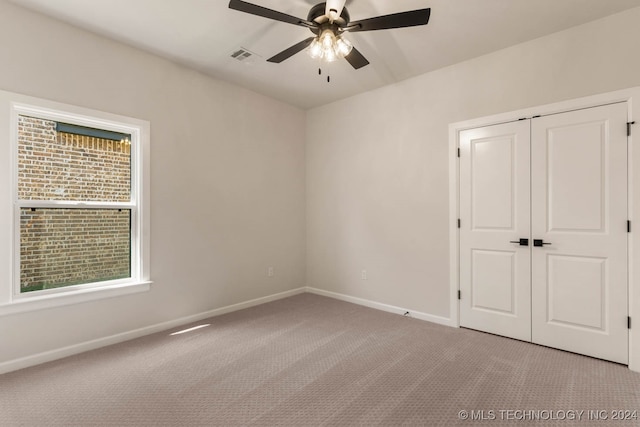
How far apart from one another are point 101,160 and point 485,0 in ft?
11.9

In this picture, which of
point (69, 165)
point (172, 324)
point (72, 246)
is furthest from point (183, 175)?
point (172, 324)

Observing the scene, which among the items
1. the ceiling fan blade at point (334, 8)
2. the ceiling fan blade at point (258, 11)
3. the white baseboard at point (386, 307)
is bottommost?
the white baseboard at point (386, 307)

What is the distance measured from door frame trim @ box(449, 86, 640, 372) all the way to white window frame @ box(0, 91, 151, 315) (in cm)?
326

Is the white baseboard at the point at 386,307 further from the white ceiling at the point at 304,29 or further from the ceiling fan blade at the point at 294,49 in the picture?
the ceiling fan blade at the point at 294,49

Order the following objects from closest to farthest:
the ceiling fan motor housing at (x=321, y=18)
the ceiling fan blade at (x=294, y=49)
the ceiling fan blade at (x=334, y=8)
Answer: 1. the ceiling fan blade at (x=334, y=8)
2. the ceiling fan motor housing at (x=321, y=18)
3. the ceiling fan blade at (x=294, y=49)

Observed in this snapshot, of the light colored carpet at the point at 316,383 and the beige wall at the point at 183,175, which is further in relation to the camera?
the beige wall at the point at 183,175

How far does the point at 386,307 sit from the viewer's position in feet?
12.9

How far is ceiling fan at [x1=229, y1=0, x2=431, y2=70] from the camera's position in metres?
1.92

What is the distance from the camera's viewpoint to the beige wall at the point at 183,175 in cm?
254

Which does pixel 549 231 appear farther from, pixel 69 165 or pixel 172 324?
pixel 69 165

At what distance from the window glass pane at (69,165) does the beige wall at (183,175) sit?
19 centimetres

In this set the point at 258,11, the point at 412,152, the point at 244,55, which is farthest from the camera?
the point at 412,152

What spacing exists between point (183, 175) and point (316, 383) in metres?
2.56

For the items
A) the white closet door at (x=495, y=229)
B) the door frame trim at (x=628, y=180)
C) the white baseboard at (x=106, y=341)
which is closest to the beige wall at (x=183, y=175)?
the white baseboard at (x=106, y=341)
